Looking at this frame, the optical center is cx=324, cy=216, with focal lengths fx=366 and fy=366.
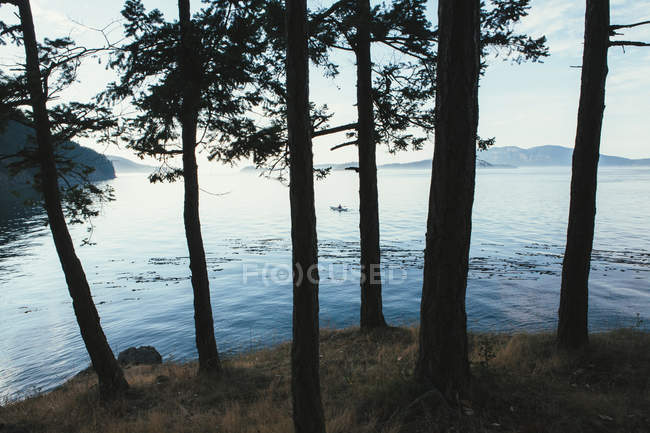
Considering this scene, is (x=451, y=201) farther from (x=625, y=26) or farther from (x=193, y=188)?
(x=193, y=188)

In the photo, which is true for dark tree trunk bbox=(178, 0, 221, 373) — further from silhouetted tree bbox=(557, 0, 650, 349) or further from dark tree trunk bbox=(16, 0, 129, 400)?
silhouetted tree bbox=(557, 0, 650, 349)

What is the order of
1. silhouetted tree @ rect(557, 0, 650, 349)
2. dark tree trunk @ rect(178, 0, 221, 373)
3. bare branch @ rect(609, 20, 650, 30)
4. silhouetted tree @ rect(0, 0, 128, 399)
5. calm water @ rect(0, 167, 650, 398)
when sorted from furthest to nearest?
1. calm water @ rect(0, 167, 650, 398)
2. dark tree trunk @ rect(178, 0, 221, 373)
3. silhouetted tree @ rect(0, 0, 128, 399)
4. silhouetted tree @ rect(557, 0, 650, 349)
5. bare branch @ rect(609, 20, 650, 30)

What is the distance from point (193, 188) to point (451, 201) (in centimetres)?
605

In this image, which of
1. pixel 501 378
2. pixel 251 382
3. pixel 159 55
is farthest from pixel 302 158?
pixel 251 382

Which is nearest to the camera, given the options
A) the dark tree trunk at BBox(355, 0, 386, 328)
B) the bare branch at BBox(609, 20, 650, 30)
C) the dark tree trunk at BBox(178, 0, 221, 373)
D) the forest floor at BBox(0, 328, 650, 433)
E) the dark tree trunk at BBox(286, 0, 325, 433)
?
the dark tree trunk at BBox(286, 0, 325, 433)

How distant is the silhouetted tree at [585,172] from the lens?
673 centimetres

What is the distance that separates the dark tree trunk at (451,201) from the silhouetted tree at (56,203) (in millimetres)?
7288

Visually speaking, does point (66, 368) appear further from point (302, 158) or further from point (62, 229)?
point (302, 158)

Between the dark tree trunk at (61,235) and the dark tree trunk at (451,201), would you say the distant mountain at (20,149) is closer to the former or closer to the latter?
the dark tree trunk at (61,235)

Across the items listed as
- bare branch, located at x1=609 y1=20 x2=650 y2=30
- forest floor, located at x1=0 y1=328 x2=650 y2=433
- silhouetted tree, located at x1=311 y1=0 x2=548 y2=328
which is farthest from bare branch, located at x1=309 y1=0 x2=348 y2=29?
forest floor, located at x1=0 y1=328 x2=650 y2=433

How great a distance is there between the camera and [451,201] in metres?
5.27

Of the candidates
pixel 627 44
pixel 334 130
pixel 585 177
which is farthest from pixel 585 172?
pixel 334 130

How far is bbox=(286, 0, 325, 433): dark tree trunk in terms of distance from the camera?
3.96m

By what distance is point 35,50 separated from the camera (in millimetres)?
7480
